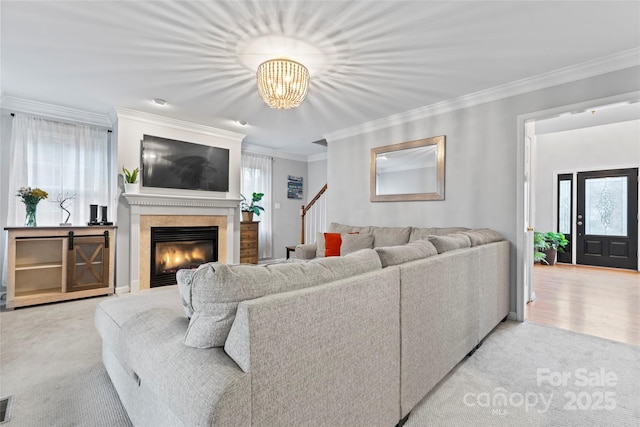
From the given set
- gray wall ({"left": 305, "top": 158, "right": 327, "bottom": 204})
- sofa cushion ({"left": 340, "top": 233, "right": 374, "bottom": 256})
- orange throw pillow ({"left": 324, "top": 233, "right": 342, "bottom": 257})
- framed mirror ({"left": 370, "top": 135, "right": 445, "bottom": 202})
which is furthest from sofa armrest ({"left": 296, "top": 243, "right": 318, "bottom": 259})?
gray wall ({"left": 305, "top": 158, "right": 327, "bottom": 204})

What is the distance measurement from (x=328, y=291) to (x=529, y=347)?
89.3 inches

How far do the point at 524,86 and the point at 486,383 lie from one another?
2842 millimetres

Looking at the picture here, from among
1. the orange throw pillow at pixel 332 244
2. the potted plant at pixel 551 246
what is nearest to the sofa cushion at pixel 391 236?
the orange throw pillow at pixel 332 244

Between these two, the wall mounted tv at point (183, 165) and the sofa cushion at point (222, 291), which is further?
the wall mounted tv at point (183, 165)

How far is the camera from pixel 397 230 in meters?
3.88

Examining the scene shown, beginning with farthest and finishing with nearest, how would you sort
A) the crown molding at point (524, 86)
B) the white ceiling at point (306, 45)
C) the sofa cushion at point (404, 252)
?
the crown molding at point (524, 86) < the white ceiling at point (306, 45) < the sofa cushion at point (404, 252)

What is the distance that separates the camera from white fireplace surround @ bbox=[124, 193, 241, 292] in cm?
404

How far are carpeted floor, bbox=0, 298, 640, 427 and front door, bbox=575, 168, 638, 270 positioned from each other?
4572 millimetres

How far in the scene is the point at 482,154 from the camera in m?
3.45

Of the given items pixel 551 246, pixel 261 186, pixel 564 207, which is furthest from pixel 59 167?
pixel 564 207

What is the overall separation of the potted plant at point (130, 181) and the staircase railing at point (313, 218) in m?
2.99

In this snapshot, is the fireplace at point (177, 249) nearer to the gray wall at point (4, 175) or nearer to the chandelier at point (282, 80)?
the gray wall at point (4, 175)

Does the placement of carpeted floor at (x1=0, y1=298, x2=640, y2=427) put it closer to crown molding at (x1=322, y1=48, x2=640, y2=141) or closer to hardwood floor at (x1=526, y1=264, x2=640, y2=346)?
hardwood floor at (x1=526, y1=264, x2=640, y2=346)

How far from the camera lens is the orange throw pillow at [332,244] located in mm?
3958
